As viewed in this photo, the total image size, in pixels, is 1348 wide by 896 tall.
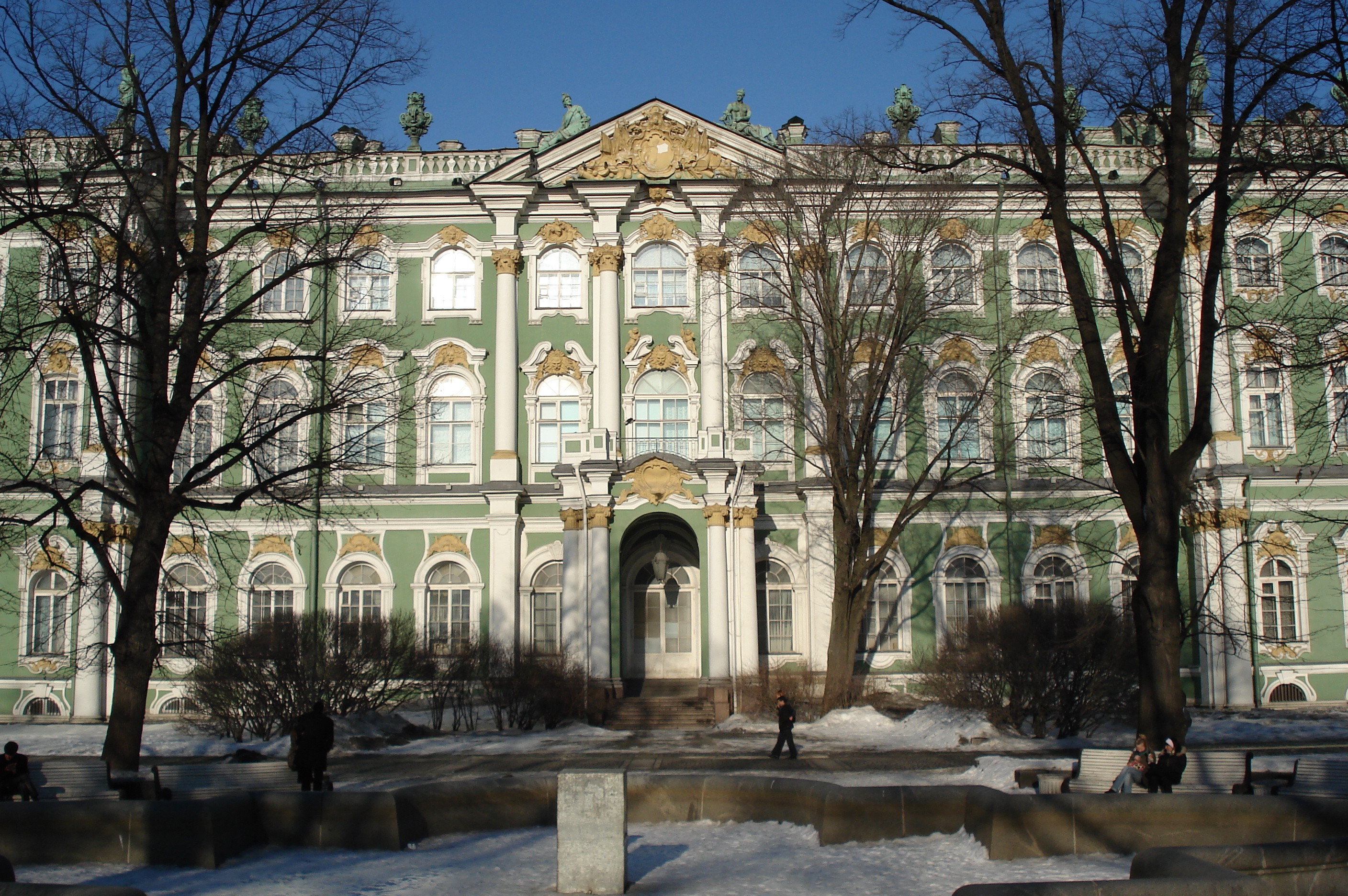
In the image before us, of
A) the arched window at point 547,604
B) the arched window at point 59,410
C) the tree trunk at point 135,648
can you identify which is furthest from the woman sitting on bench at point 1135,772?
the arched window at point 59,410

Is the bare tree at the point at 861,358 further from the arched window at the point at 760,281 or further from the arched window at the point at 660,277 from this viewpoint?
the arched window at the point at 660,277

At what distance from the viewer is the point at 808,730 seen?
925 inches

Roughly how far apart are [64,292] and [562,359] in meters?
15.2

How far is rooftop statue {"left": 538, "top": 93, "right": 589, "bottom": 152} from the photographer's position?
31.0 m

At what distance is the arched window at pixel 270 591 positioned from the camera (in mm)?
28953

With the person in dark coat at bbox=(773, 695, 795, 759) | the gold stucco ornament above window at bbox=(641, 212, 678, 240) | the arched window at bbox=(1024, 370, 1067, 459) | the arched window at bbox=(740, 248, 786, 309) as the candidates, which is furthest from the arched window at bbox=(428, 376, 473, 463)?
the arched window at bbox=(1024, 370, 1067, 459)

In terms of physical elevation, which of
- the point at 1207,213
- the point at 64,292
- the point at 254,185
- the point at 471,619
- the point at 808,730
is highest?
the point at 1207,213

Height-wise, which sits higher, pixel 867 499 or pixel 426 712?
pixel 867 499

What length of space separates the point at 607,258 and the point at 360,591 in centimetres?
1012

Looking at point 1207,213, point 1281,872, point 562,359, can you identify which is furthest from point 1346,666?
point 1281,872

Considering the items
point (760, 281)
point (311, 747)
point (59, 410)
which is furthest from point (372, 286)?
point (311, 747)

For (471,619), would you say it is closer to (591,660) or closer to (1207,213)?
(591,660)

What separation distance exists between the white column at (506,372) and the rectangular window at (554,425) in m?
0.60

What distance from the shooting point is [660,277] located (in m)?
30.2
